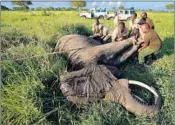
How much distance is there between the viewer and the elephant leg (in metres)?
7.14

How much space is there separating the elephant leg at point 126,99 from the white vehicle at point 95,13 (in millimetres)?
5641

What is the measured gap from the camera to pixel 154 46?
905 cm

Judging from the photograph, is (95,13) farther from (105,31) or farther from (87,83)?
(87,83)

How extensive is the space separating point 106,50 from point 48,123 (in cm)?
235

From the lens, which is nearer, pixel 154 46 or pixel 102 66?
pixel 102 66

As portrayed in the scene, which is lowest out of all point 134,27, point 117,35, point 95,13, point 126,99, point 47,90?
point 126,99

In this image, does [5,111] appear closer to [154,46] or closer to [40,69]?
[40,69]

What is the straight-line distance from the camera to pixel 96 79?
24.8 ft

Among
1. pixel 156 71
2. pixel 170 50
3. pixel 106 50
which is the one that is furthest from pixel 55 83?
pixel 170 50

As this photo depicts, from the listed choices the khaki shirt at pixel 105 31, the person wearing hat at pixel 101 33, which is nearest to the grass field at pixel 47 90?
the person wearing hat at pixel 101 33

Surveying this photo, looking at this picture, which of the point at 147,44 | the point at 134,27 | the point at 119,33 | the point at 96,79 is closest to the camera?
the point at 96,79

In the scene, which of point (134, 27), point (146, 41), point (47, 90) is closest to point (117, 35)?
point (134, 27)

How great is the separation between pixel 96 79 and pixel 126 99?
0.64m

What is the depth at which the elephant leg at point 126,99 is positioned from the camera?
23.4 ft
